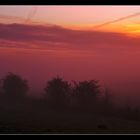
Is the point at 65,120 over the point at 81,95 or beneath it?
beneath
